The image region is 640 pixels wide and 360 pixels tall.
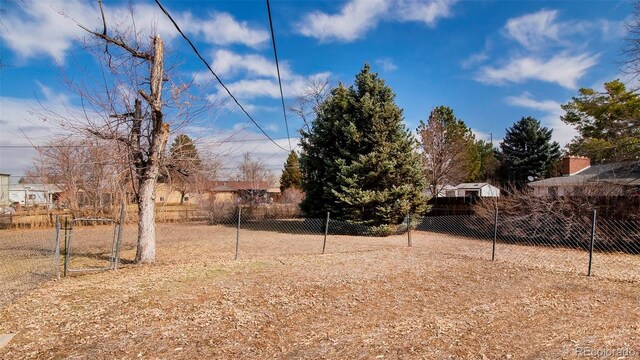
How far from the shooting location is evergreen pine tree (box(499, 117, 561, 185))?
35625mm

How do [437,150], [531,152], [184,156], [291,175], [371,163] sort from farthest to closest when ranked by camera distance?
1. [291,175]
2. [531,152]
3. [437,150]
4. [371,163]
5. [184,156]

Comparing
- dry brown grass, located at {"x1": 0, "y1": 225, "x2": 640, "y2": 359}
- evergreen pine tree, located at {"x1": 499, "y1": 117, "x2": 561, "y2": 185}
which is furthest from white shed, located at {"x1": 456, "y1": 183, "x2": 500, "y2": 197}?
dry brown grass, located at {"x1": 0, "y1": 225, "x2": 640, "y2": 359}

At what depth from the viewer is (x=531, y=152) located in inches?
1420

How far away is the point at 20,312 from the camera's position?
4871 millimetres

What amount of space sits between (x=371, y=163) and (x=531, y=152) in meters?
28.0

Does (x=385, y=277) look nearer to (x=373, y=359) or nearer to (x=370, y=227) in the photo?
(x=373, y=359)

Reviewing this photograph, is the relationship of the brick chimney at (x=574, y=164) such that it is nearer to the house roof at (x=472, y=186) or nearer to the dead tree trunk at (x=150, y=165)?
the house roof at (x=472, y=186)

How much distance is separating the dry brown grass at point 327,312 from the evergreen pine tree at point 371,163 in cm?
714

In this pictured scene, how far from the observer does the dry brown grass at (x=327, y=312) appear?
379cm

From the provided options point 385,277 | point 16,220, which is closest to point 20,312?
point 385,277

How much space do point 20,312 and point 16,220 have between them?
18498 mm

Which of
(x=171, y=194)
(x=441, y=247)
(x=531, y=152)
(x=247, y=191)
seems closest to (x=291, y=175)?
(x=247, y=191)

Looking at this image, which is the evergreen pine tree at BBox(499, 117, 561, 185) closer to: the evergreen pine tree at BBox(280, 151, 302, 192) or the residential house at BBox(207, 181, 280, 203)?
the evergreen pine tree at BBox(280, 151, 302, 192)

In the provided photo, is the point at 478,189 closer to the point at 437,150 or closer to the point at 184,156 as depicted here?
the point at 437,150
